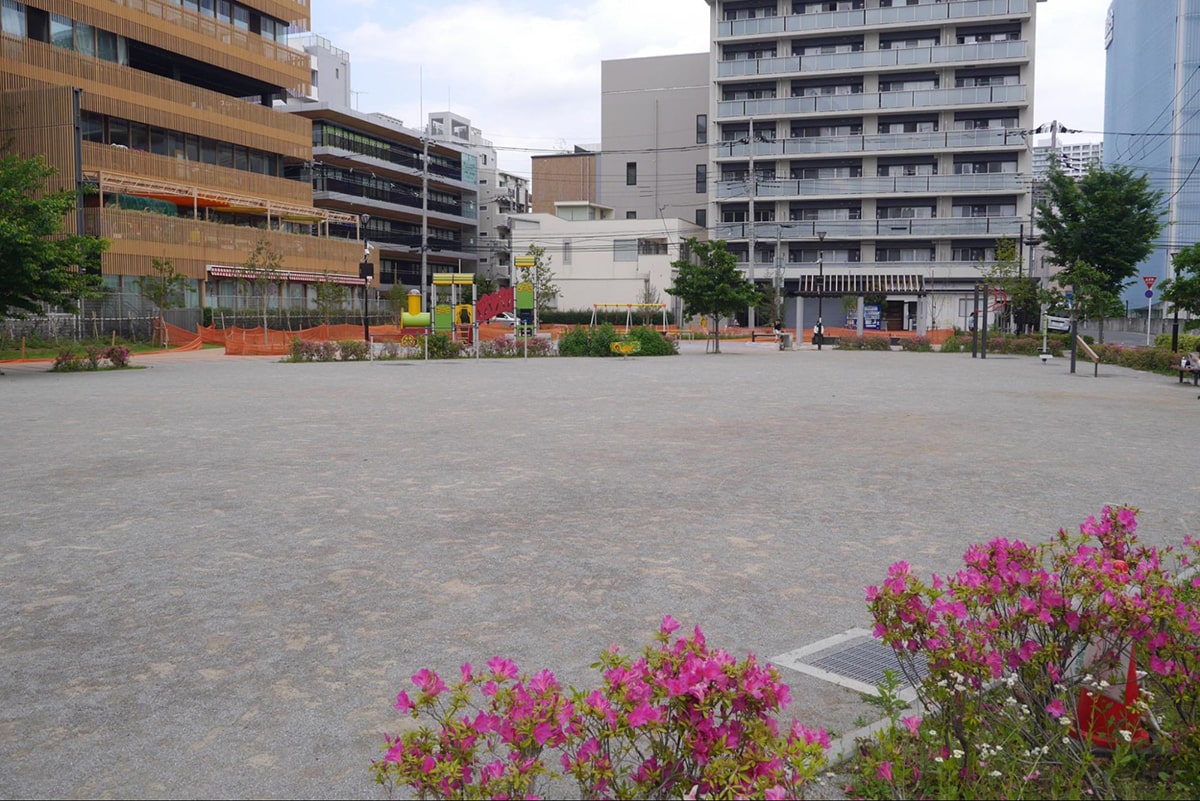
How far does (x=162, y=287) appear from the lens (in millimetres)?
44406

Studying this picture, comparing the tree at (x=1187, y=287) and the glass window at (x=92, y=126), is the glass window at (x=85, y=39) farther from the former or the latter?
the tree at (x=1187, y=287)

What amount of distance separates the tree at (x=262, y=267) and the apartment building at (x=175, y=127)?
667 millimetres

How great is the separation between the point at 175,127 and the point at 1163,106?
111 metres

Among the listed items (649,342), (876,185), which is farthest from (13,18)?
(876,185)

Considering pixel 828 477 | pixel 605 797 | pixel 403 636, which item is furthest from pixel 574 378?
pixel 605 797

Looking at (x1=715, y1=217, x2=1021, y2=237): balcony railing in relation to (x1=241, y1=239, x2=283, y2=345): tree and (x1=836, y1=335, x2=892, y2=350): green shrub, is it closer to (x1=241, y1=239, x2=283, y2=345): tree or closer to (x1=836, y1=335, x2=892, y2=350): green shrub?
(x1=836, y1=335, x2=892, y2=350): green shrub

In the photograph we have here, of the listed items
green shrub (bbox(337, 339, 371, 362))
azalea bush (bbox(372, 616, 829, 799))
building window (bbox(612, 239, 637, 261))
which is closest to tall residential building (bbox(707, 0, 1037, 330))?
building window (bbox(612, 239, 637, 261))

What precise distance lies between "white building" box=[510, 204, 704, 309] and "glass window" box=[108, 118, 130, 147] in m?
35.0

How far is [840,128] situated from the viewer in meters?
71.1

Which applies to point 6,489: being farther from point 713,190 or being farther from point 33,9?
point 713,190

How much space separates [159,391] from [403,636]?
1826cm

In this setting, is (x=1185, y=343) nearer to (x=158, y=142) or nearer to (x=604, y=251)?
(x=158, y=142)

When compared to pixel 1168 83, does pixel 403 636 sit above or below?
below

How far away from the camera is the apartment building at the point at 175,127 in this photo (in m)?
44.2
